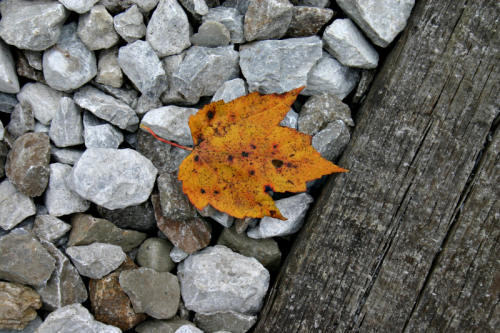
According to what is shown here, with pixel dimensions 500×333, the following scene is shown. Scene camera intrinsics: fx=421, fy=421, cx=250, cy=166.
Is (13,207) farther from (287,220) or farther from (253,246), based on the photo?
(287,220)

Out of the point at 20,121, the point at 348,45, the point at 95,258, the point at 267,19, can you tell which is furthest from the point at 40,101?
the point at 348,45

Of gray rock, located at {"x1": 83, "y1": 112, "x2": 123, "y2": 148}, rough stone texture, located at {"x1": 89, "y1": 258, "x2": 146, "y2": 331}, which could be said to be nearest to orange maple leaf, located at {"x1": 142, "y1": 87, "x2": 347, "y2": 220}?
gray rock, located at {"x1": 83, "y1": 112, "x2": 123, "y2": 148}

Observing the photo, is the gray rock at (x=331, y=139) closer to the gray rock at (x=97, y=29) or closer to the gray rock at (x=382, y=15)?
the gray rock at (x=382, y=15)

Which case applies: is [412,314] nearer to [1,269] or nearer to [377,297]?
[377,297]

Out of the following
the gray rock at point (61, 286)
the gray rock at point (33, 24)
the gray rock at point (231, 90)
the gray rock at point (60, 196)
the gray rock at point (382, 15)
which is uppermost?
the gray rock at point (33, 24)

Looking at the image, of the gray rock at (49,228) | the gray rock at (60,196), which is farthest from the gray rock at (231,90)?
the gray rock at (49,228)

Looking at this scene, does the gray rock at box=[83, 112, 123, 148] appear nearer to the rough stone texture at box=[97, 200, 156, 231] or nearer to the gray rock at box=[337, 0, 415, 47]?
the rough stone texture at box=[97, 200, 156, 231]
